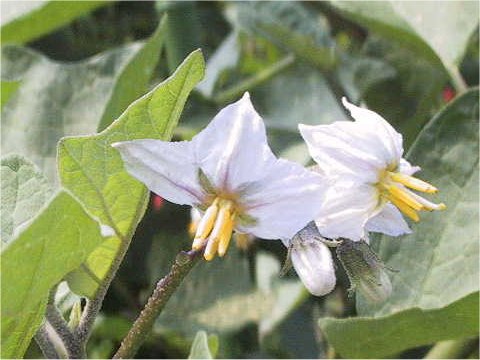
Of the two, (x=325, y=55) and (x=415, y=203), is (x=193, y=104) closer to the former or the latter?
(x=325, y=55)

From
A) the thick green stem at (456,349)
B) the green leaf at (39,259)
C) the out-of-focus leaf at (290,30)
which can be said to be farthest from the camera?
the out-of-focus leaf at (290,30)

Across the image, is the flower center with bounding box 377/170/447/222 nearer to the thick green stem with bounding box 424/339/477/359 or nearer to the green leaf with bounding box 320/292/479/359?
the green leaf with bounding box 320/292/479/359

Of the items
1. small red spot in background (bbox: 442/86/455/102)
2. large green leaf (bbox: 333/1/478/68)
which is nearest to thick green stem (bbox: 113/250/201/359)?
large green leaf (bbox: 333/1/478/68)

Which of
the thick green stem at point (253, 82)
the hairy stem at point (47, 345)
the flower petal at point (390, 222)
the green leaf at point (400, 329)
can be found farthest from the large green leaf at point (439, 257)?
the thick green stem at point (253, 82)

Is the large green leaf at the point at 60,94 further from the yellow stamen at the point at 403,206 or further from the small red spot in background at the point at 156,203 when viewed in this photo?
the yellow stamen at the point at 403,206

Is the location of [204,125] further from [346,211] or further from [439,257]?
[346,211]

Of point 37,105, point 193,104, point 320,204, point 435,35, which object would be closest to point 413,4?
point 435,35
